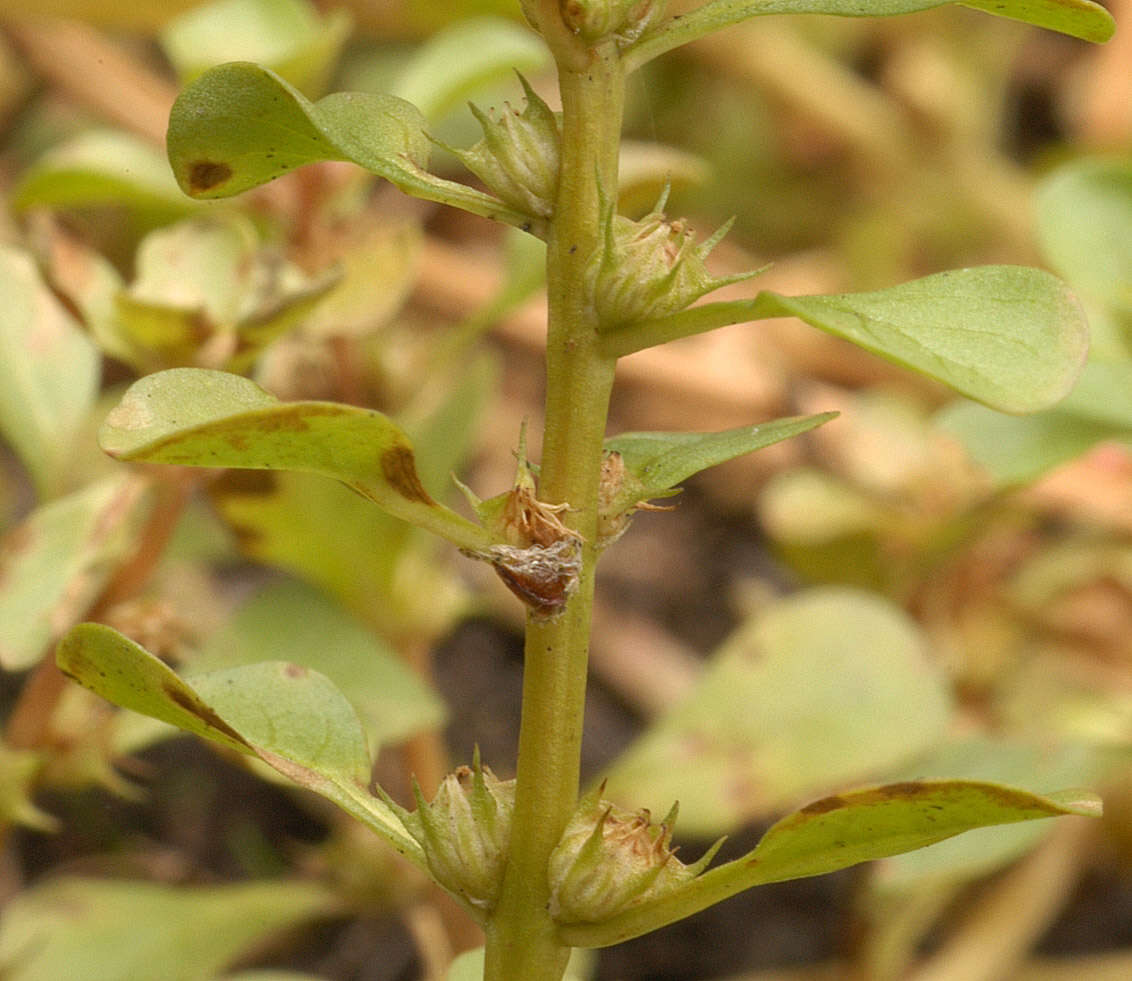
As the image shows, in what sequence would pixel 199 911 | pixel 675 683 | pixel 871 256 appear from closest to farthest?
pixel 199 911
pixel 675 683
pixel 871 256

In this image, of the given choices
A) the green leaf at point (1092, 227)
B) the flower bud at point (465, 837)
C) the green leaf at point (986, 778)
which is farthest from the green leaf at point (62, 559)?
the green leaf at point (1092, 227)

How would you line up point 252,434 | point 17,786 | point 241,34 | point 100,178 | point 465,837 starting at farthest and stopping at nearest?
point 241,34 < point 100,178 < point 17,786 < point 465,837 < point 252,434

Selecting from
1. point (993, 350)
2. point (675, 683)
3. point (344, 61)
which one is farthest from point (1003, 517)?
point (344, 61)

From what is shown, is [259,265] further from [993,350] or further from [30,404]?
[993,350]

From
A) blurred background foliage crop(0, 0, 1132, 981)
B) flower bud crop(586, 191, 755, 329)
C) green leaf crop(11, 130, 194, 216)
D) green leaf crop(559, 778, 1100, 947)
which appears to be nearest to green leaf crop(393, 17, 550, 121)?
blurred background foliage crop(0, 0, 1132, 981)

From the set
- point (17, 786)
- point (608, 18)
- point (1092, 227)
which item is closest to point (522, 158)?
point (608, 18)

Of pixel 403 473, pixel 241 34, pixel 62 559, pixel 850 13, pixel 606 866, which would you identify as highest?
pixel 241 34

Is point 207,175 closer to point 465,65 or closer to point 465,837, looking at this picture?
point 465,837
